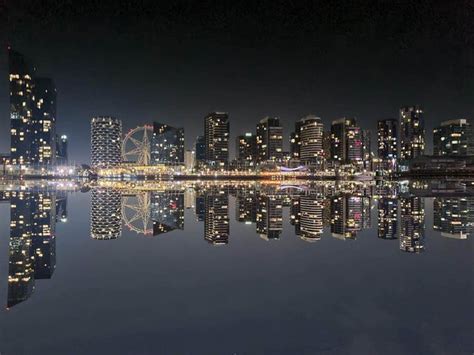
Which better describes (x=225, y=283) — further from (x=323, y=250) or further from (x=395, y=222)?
(x=395, y=222)

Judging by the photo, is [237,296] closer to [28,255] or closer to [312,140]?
[28,255]

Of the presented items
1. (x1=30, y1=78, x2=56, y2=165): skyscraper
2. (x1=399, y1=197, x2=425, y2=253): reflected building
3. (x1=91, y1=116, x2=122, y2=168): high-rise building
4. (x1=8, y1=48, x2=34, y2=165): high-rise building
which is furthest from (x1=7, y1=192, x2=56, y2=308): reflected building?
(x1=91, y1=116, x2=122, y2=168): high-rise building

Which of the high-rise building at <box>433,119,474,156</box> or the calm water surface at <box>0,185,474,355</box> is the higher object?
the high-rise building at <box>433,119,474,156</box>

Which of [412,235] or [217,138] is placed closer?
[412,235]

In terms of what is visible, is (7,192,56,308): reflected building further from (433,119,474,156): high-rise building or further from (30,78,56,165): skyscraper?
(433,119,474,156): high-rise building

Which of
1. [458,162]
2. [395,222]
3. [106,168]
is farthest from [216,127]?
[395,222]

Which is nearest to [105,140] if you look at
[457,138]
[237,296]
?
[457,138]
